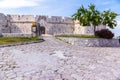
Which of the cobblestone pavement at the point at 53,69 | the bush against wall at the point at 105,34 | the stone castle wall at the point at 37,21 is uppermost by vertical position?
the stone castle wall at the point at 37,21

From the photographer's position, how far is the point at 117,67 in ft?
32.5

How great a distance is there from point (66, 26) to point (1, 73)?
26.3m

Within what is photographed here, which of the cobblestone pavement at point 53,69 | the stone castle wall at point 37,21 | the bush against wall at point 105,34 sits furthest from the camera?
the stone castle wall at point 37,21

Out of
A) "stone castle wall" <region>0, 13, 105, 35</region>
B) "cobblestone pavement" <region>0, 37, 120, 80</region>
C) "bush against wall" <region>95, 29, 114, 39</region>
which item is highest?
"stone castle wall" <region>0, 13, 105, 35</region>

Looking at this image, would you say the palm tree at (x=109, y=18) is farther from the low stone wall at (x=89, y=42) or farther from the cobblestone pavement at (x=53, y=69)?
the cobblestone pavement at (x=53, y=69)

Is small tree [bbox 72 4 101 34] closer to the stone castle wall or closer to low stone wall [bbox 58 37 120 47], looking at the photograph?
low stone wall [bbox 58 37 120 47]

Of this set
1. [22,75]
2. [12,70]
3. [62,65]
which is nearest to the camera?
[22,75]

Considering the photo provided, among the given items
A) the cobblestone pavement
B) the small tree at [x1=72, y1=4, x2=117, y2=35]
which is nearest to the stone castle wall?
the small tree at [x1=72, y1=4, x2=117, y2=35]

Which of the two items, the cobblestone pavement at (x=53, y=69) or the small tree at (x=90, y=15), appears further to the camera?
the small tree at (x=90, y=15)

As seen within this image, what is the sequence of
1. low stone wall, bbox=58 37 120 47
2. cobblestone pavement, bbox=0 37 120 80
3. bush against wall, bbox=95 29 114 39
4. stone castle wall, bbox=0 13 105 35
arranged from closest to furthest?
cobblestone pavement, bbox=0 37 120 80 < low stone wall, bbox=58 37 120 47 < bush against wall, bbox=95 29 114 39 < stone castle wall, bbox=0 13 105 35

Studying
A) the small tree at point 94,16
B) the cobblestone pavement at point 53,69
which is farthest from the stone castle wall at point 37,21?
the cobblestone pavement at point 53,69

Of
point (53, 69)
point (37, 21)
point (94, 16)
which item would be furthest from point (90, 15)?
point (53, 69)

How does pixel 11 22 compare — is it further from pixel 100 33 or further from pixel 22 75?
pixel 22 75


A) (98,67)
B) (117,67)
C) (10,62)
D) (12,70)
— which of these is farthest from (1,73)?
(117,67)
